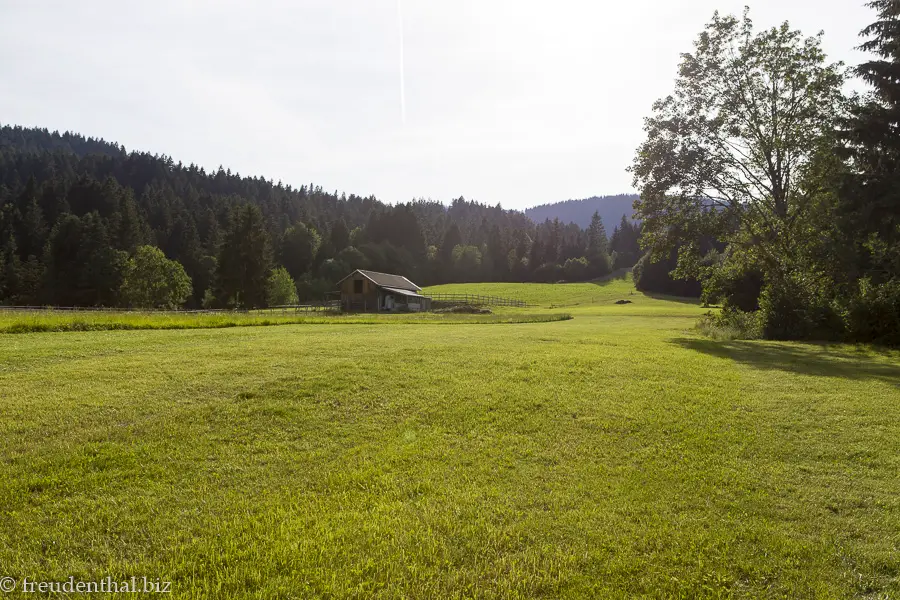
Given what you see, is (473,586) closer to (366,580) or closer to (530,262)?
(366,580)

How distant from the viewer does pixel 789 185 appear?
2881cm

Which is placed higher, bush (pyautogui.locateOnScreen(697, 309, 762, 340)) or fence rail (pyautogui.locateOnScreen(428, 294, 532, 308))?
bush (pyautogui.locateOnScreen(697, 309, 762, 340))

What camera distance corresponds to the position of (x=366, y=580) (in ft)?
14.3

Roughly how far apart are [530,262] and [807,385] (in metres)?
126

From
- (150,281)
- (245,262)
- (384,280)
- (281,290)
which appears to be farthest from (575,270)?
(150,281)

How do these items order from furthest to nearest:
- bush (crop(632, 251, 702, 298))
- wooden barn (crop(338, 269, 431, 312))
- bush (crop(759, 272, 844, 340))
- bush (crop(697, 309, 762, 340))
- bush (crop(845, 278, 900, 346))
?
bush (crop(632, 251, 702, 298)) → wooden barn (crop(338, 269, 431, 312)) → bush (crop(697, 309, 762, 340)) → bush (crop(759, 272, 844, 340)) → bush (crop(845, 278, 900, 346))

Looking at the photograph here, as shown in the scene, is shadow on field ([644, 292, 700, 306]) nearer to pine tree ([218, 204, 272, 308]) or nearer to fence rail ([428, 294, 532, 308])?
fence rail ([428, 294, 532, 308])

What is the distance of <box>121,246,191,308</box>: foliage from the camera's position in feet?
227

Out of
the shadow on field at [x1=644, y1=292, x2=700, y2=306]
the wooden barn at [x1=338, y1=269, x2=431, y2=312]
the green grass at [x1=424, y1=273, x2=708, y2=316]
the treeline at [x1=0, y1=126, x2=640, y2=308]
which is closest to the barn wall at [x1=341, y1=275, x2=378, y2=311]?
the wooden barn at [x1=338, y1=269, x2=431, y2=312]

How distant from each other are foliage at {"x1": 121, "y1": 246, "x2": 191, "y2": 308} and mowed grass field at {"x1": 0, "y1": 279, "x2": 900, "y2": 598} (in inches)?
2616

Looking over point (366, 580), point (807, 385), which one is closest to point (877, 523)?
point (366, 580)

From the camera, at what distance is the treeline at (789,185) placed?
929 inches

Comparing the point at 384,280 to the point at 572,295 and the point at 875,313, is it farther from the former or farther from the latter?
the point at 875,313

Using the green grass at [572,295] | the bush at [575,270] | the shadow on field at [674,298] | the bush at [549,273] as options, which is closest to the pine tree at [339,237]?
the green grass at [572,295]
